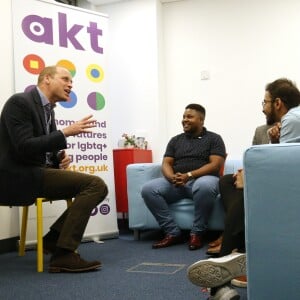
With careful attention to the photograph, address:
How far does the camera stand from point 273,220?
51.4 inches

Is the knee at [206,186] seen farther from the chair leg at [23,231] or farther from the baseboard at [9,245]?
the baseboard at [9,245]

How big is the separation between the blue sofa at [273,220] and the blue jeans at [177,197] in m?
1.75

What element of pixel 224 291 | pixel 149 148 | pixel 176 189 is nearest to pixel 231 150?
pixel 149 148

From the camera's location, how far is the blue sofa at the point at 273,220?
1.28 metres

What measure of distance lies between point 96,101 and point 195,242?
1470 mm

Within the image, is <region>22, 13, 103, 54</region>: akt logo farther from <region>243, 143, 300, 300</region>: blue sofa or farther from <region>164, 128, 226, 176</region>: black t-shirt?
<region>243, 143, 300, 300</region>: blue sofa

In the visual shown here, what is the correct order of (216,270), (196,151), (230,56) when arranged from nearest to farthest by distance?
(216,270), (196,151), (230,56)

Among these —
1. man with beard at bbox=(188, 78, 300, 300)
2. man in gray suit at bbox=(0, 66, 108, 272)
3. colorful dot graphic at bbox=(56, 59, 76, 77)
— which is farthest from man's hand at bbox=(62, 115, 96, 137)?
colorful dot graphic at bbox=(56, 59, 76, 77)

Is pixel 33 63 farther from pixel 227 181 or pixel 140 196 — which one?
pixel 227 181

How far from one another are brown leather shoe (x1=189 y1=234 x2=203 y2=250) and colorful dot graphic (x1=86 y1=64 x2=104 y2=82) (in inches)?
62.0

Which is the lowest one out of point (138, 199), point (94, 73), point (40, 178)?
point (138, 199)

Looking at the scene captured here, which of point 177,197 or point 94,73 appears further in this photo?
point 94,73

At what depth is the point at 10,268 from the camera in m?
2.61

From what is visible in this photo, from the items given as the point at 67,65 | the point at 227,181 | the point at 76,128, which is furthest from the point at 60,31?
the point at 227,181
